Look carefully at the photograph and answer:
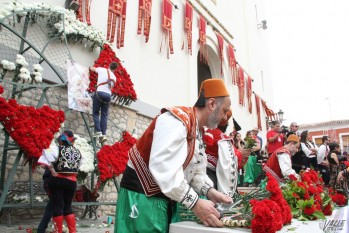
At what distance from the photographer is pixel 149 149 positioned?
188 centimetres

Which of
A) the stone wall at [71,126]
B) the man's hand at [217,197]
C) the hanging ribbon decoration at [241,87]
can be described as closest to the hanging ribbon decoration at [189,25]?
the stone wall at [71,126]

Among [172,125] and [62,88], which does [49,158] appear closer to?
[62,88]

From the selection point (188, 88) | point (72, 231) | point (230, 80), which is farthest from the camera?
point (230, 80)

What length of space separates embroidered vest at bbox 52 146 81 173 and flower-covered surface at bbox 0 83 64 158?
234 millimetres

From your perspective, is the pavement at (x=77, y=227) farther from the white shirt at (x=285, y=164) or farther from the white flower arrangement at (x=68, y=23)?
the white flower arrangement at (x=68, y=23)

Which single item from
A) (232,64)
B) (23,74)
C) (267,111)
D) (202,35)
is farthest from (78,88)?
(267,111)

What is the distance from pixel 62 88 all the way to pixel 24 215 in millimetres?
2483

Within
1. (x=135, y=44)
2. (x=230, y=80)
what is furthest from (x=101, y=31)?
(x=230, y=80)

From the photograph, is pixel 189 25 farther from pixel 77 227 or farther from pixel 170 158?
pixel 170 158

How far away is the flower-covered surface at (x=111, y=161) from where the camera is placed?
5176 millimetres

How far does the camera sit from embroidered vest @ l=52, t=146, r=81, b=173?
4.14m

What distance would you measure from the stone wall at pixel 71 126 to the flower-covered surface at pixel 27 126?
1.31ft

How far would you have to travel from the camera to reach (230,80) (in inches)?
583

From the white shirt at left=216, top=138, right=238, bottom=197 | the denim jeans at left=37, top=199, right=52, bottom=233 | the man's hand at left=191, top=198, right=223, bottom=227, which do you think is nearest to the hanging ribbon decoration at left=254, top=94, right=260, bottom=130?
the white shirt at left=216, top=138, right=238, bottom=197
